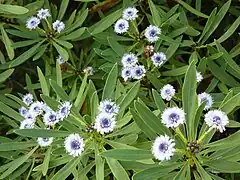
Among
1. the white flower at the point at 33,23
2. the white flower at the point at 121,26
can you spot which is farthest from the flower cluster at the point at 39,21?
the white flower at the point at 121,26

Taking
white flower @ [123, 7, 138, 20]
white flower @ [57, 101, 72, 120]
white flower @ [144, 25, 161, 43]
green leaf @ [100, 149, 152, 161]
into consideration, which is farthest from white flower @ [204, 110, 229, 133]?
white flower @ [123, 7, 138, 20]

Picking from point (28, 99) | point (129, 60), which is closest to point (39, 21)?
point (28, 99)

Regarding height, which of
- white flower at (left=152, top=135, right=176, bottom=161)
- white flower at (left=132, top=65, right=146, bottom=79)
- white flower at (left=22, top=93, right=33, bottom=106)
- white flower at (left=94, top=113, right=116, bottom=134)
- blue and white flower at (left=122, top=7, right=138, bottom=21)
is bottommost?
white flower at (left=152, top=135, right=176, bottom=161)

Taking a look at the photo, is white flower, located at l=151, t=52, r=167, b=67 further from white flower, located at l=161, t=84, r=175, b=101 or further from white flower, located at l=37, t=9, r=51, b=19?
white flower, located at l=37, t=9, r=51, b=19

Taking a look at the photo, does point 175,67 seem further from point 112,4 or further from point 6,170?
point 6,170

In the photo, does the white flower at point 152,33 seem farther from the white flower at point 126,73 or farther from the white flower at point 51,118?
the white flower at point 51,118

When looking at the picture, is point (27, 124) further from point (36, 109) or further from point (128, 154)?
point (128, 154)

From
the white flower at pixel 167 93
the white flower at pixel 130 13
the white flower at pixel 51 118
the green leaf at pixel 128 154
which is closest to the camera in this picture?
the green leaf at pixel 128 154

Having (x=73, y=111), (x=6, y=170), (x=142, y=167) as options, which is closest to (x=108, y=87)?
(x=73, y=111)
